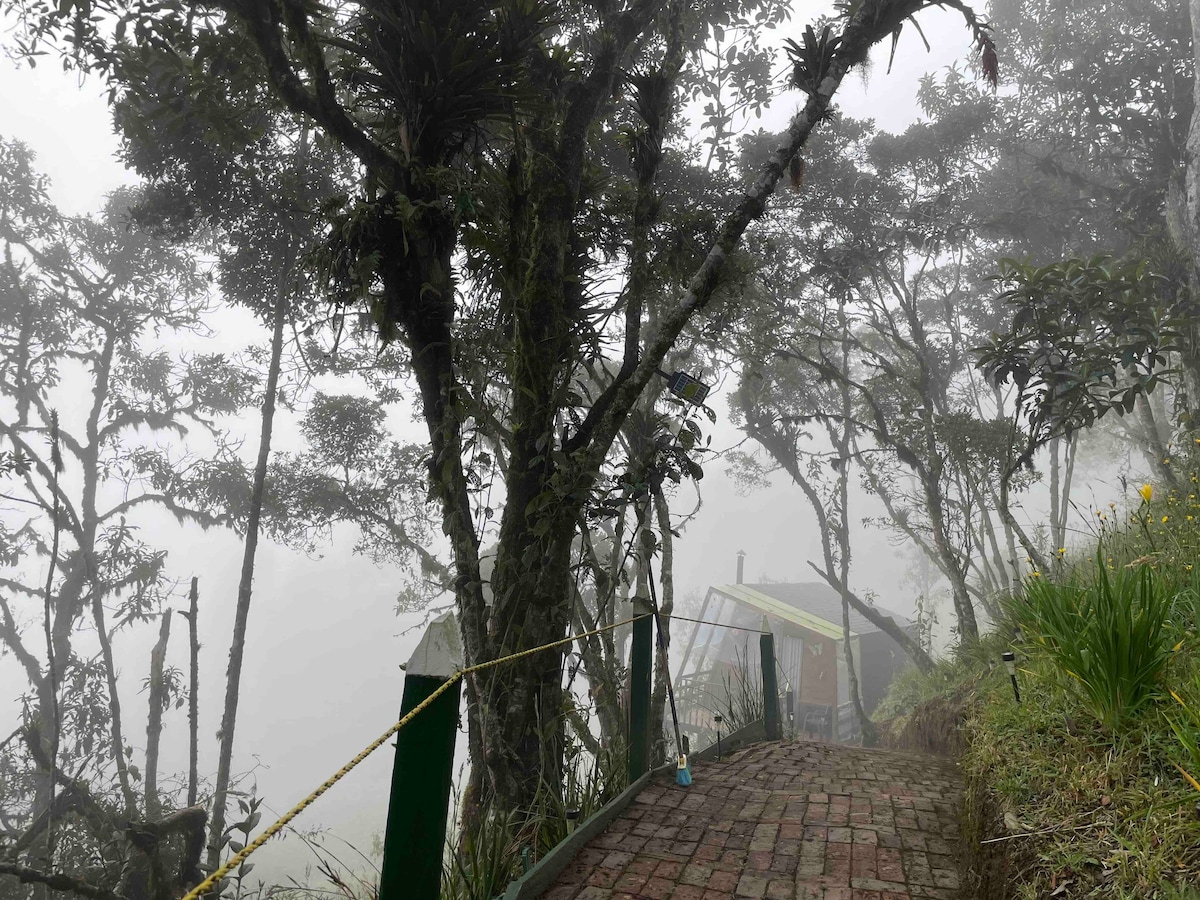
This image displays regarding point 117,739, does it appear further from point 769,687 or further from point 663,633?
point 769,687

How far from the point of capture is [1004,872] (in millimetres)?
2439

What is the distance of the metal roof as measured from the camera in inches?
958

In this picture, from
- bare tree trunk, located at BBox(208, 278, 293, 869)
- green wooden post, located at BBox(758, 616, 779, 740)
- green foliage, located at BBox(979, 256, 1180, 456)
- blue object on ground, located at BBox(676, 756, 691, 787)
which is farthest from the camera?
bare tree trunk, located at BBox(208, 278, 293, 869)

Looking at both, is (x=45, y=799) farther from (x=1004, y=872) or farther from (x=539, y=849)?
(x=1004, y=872)

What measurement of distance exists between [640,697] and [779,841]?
1.12 m

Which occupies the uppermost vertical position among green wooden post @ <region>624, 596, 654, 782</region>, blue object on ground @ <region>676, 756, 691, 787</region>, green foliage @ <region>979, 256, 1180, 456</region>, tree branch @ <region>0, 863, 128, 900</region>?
green foliage @ <region>979, 256, 1180, 456</region>

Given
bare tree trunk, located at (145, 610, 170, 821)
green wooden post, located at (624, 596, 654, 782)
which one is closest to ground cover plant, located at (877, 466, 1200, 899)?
green wooden post, located at (624, 596, 654, 782)

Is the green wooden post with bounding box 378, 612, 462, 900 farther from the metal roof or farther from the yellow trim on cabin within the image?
the yellow trim on cabin

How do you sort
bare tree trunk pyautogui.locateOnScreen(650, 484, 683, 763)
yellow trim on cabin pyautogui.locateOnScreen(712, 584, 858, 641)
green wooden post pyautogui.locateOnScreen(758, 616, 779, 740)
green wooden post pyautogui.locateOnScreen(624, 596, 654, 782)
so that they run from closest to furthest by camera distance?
green wooden post pyautogui.locateOnScreen(624, 596, 654, 782), bare tree trunk pyautogui.locateOnScreen(650, 484, 683, 763), green wooden post pyautogui.locateOnScreen(758, 616, 779, 740), yellow trim on cabin pyautogui.locateOnScreen(712, 584, 858, 641)

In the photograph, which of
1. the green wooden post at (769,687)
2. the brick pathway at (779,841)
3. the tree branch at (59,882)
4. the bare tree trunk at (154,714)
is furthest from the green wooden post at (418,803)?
the bare tree trunk at (154,714)

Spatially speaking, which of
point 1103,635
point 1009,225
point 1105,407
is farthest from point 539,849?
point 1009,225

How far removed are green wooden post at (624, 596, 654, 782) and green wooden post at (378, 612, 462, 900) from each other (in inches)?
82.6

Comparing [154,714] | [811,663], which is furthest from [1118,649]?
[811,663]

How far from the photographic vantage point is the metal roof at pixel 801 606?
24.3m
